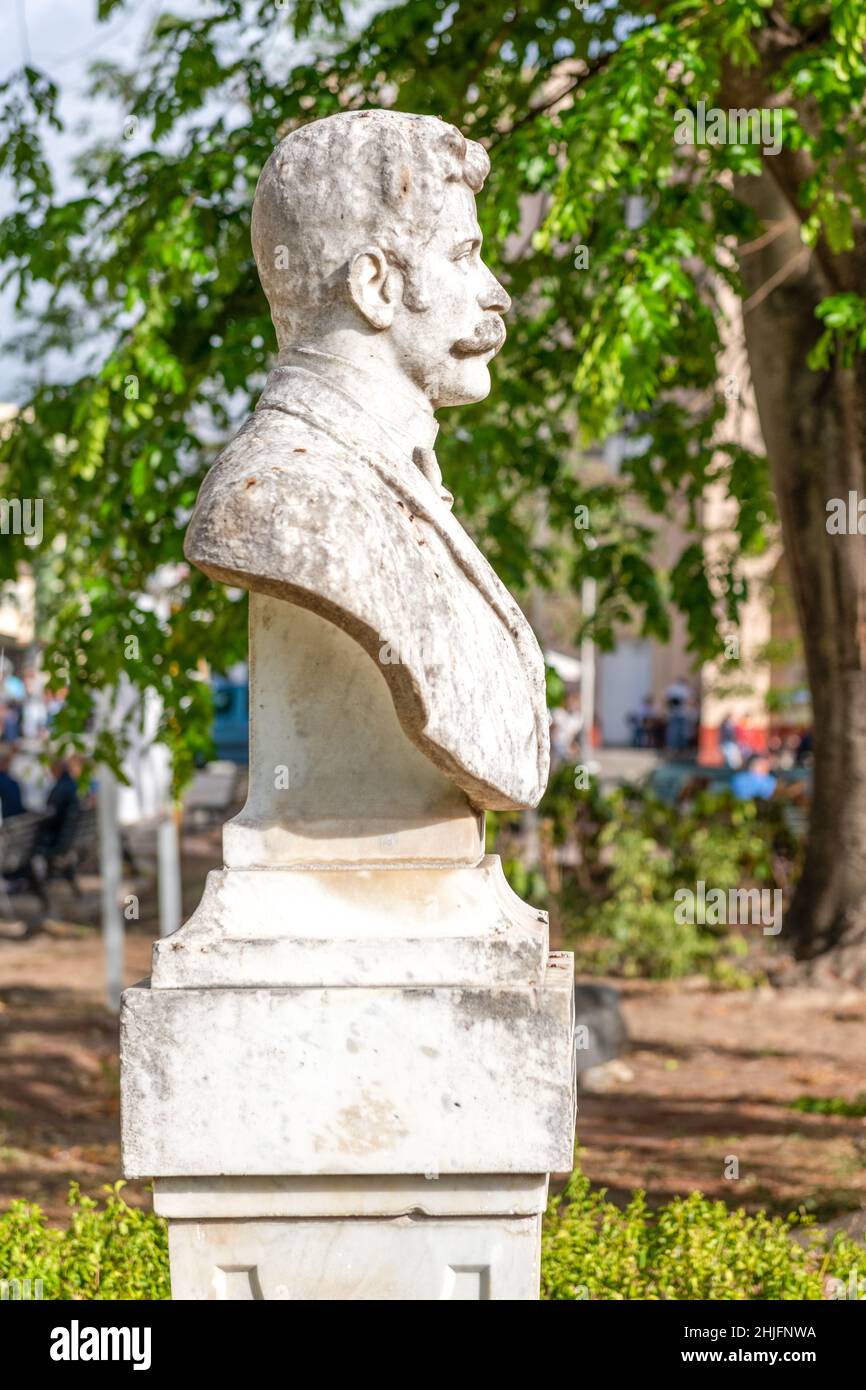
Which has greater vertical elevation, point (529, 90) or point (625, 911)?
point (529, 90)

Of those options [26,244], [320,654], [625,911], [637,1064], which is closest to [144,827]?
[625,911]

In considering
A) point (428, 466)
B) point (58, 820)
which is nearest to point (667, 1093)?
point (428, 466)

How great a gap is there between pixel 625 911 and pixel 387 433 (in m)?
8.07

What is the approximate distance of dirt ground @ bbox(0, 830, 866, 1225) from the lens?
6.78 m

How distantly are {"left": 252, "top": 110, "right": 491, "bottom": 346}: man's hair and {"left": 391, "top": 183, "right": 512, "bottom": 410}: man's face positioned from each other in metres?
0.03

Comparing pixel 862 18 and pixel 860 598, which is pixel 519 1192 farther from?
pixel 860 598

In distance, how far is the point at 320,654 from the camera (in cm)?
303

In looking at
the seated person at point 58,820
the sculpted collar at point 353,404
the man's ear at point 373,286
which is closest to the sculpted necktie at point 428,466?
the sculpted collar at point 353,404

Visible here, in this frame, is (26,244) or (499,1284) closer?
(499,1284)

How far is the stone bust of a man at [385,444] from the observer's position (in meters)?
2.81

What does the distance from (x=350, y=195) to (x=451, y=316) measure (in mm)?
284

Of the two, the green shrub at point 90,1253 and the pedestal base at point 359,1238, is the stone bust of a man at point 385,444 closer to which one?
the pedestal base at point 359,1238

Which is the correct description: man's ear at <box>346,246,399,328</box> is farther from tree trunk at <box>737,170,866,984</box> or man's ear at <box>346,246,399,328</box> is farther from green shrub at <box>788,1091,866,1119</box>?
tree trunk at <box>737,170,866,984</box>

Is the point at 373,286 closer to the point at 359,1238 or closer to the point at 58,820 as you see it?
the point at 359,1238
